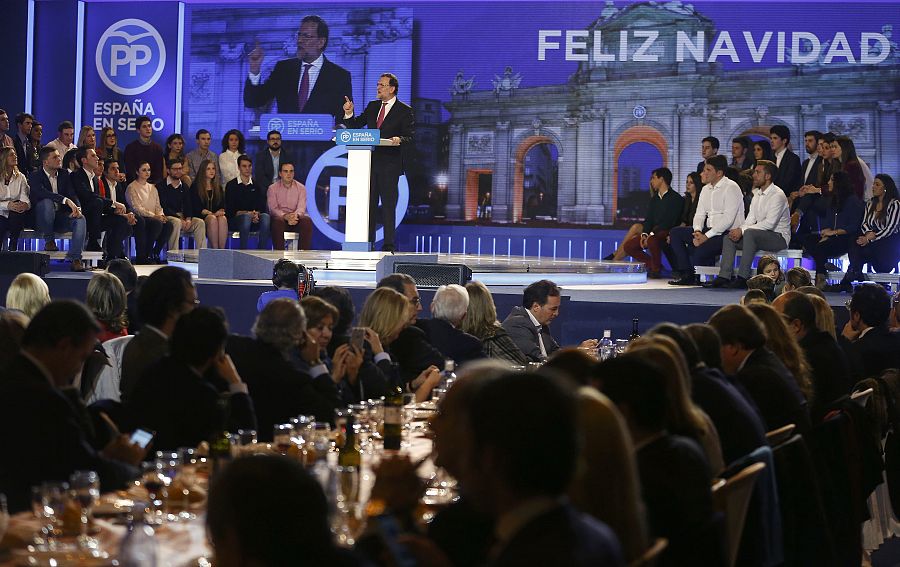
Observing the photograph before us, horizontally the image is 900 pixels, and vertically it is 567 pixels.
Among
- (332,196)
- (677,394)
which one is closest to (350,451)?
(677,394)

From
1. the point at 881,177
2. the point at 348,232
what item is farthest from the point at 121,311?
the point at 881,177

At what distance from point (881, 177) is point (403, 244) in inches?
256

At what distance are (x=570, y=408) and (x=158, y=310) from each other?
2.50 meters

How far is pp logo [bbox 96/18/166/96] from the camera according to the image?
15.4 metres

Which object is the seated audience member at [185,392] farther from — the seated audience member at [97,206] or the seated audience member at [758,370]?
the seated audience member at [97,206]

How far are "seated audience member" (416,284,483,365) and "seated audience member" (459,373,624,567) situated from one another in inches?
146

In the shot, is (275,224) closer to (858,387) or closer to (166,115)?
(166,115)

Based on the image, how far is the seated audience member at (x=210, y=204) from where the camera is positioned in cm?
1234

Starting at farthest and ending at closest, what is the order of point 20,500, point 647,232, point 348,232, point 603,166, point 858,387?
1. point 603,166
2. point 647,232
3. point 348,232
4. point 858,387
5. point 20,500

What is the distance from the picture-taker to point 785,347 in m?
4.35

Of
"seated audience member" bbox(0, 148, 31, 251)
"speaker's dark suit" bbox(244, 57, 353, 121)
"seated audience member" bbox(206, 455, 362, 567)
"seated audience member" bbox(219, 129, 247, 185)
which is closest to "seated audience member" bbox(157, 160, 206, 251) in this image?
"seated audience member" bbox(219, 129, 247, 185)

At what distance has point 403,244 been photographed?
15312 millimetres

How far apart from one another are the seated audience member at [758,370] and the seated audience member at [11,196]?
7930mm

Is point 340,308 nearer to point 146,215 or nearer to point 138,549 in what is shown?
point 138,549
